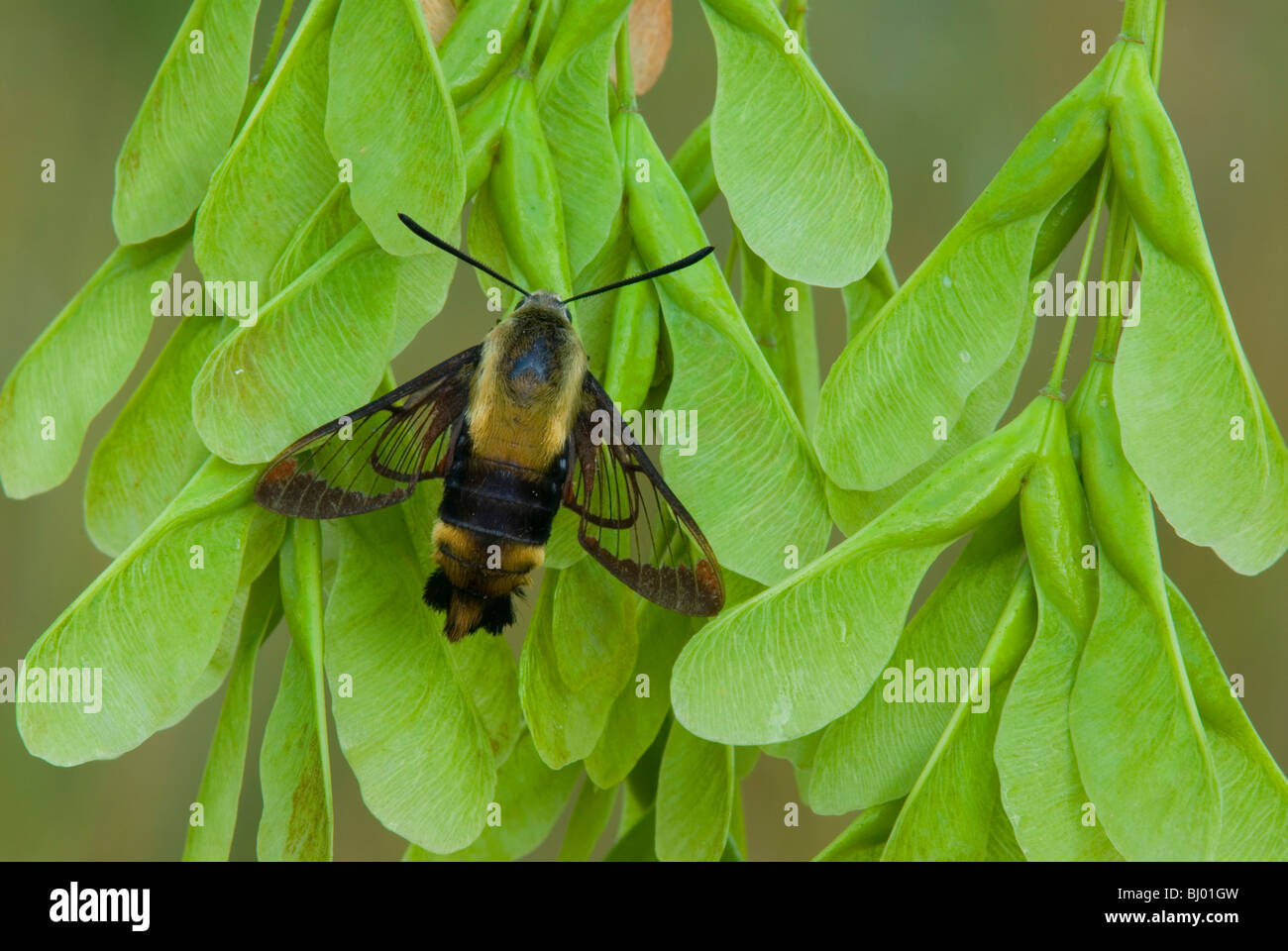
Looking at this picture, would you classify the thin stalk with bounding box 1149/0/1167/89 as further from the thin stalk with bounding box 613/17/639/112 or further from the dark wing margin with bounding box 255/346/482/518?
the dark wing margin with bounding box 255/346/482/518

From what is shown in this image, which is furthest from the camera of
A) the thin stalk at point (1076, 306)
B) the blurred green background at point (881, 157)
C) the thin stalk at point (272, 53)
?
the blurred green background at point (881, 157)

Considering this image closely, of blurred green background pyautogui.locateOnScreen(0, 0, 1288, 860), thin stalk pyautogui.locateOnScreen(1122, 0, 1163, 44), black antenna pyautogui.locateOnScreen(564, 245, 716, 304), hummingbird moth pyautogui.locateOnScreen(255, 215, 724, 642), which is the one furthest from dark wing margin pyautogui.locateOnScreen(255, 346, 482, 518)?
blurred green background pyautogui.locateOnScreen(0, 0, 1288, 860)

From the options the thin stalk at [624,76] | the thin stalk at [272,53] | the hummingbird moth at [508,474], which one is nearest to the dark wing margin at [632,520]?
the hummingbird moth at [508,474]

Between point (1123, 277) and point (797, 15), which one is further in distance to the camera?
point (797, 15)

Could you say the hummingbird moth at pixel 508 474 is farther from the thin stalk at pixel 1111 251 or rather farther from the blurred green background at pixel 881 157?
the blurred green background at pixel 881 157

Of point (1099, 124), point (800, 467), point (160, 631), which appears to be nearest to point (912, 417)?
point (800, 467)

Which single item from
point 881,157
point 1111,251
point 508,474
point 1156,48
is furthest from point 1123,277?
point 881,157

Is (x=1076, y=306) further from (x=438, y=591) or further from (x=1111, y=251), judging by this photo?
(x=438, y=591)
